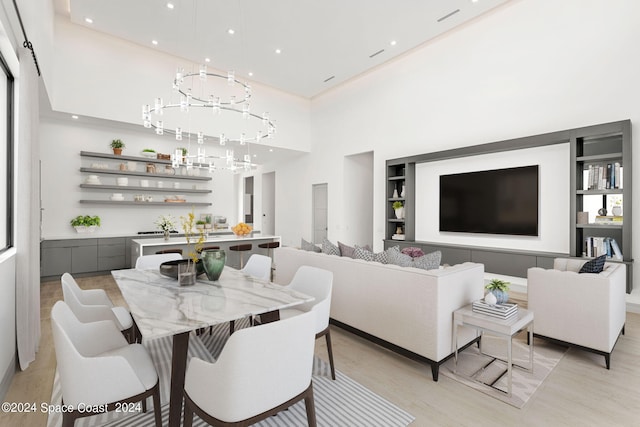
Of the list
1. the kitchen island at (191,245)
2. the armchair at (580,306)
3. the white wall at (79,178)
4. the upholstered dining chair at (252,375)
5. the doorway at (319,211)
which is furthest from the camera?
the doorway at (319,211)

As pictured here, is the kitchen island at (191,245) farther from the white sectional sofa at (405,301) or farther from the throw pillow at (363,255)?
the throw pillow at (363,255)

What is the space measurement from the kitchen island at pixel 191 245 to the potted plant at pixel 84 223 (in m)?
1.01

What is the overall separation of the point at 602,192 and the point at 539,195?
870mm

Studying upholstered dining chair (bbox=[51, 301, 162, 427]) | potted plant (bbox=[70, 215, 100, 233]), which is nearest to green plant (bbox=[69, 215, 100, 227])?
potted plant (bbox=[70, 215, 100, 233])

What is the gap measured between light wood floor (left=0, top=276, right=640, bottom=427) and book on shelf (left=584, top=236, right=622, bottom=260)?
146 centimetres

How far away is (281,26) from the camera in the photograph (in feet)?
17.7

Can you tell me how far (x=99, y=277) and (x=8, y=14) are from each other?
4849 mm

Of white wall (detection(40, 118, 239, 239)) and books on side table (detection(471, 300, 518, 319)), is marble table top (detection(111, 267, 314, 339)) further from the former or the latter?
white wall (detection(40, 118, 239, 239))

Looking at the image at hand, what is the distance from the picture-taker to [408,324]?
2.59 metres

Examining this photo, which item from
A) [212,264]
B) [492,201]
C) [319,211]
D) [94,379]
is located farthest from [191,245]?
[492,201]

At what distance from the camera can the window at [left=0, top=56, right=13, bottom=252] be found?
2.66 metres

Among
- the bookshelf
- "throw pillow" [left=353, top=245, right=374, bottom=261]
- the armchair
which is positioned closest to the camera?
the armchair

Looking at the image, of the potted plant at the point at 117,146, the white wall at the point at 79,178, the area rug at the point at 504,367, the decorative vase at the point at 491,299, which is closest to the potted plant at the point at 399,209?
the area rug at the point at 504,367

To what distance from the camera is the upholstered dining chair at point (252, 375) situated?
1.28 m
